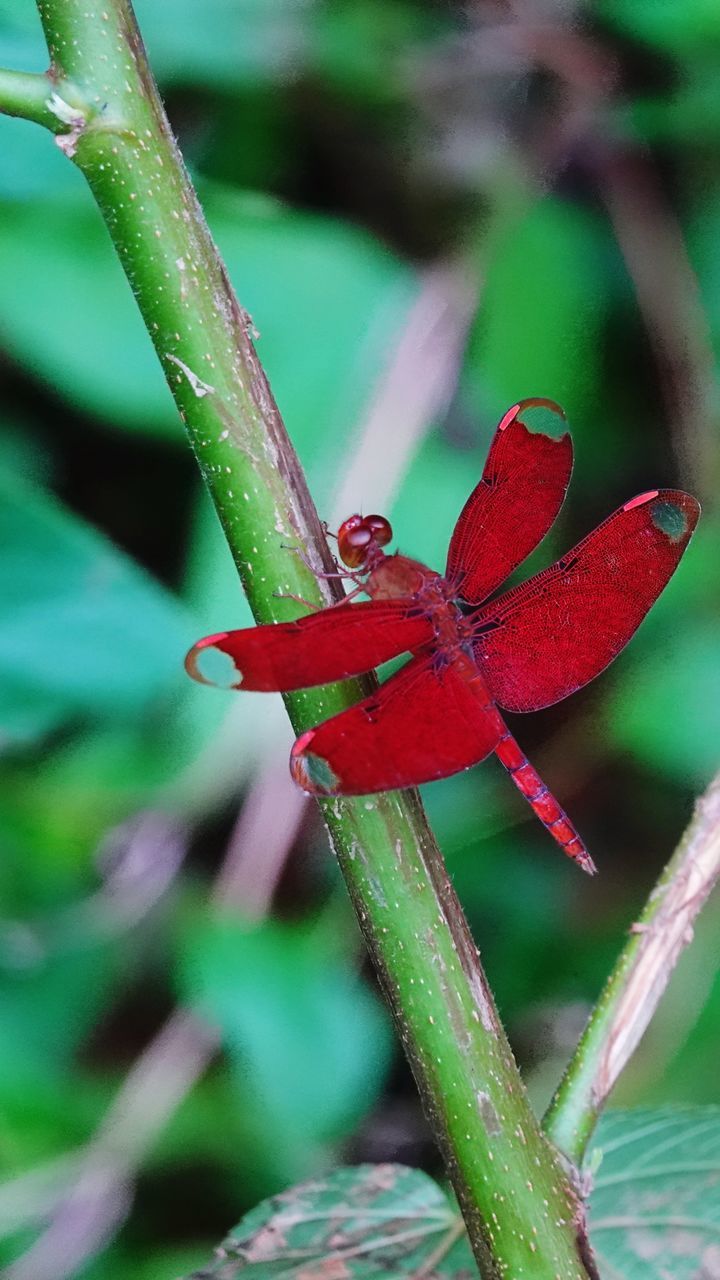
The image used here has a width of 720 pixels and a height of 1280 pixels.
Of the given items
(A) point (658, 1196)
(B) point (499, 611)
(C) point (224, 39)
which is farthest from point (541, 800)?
(C) point (224, 39)

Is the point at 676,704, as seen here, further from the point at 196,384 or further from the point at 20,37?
the point at 20,37

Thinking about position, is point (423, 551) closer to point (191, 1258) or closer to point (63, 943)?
point (63, 943)

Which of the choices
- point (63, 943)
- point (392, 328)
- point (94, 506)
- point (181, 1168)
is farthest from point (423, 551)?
point (181, 1168)

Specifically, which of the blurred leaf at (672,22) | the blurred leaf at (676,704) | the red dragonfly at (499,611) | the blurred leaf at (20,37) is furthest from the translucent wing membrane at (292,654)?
the blurred leaf at (672,22)

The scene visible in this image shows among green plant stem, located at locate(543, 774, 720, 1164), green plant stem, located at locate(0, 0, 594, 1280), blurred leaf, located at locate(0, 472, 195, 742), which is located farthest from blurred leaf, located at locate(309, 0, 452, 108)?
green plant stem, located at locate(543, 774, 720, 1164)

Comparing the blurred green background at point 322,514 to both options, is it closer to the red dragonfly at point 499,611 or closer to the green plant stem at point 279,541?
the red dragonfly at point 499,611

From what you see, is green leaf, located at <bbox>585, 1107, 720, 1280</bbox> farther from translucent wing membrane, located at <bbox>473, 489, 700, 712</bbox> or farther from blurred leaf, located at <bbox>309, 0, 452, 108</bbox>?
blurred leaf, located at <bbox>309, 0, 452, 108</bbox>
